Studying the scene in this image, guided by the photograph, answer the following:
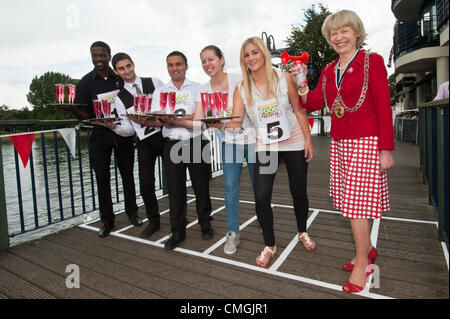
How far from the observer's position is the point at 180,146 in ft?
9.65

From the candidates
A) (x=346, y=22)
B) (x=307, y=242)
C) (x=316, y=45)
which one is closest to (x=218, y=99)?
(x=346, y=22)

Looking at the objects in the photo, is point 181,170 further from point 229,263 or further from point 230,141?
point 229,263

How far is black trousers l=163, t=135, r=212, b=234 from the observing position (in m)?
2.97

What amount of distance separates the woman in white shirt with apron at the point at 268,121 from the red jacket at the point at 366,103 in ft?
1.28

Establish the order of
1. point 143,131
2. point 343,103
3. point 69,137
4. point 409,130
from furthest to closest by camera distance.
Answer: point 409,130 < point 69,137 < point 143,131 < point 343,103

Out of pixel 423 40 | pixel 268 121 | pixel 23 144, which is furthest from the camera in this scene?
pixel 423 40

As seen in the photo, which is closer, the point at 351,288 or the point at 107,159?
the point at 351,288

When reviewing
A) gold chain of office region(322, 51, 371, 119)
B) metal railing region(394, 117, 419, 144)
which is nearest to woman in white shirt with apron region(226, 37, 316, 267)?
gold chain of office region(322, 51, 371, 119)

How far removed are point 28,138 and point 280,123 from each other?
8.62 ft

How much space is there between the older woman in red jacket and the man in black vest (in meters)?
1.66

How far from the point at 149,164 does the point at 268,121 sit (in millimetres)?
1463

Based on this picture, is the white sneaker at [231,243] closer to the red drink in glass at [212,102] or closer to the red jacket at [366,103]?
the red drink in glass at [212,102]

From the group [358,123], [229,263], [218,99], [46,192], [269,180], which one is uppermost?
[218,99]

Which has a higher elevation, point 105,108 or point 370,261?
point 105,108
